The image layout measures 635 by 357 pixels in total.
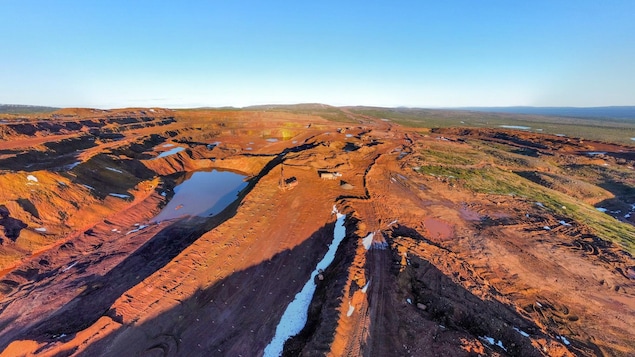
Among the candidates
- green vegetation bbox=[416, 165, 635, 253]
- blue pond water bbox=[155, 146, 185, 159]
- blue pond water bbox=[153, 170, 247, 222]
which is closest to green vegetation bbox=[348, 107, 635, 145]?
green vegetation bbox=[416, 165, 635, 253]

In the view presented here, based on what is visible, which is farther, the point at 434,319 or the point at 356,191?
the point at 356,191

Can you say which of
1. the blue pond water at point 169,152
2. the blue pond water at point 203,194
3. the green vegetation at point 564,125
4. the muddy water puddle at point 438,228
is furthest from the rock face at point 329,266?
the green vegetation at point 564,125

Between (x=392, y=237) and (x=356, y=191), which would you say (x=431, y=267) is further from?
(x=356, y=191)

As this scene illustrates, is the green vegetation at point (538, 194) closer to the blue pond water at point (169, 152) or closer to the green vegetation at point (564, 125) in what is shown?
the blue pond water at point (169, 152)

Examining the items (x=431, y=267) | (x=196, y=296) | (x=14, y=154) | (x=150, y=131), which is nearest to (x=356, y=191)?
(x=431, y=267)

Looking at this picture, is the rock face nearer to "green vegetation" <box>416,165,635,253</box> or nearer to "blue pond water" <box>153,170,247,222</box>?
"green vegetation" <box>416,165,635,253</box>
